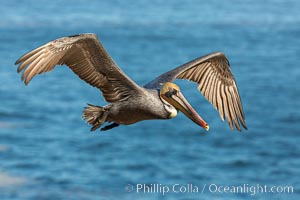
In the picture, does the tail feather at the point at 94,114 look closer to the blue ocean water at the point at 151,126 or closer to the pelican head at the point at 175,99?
the pelican head at the point at 175,99

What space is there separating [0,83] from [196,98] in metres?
7.66

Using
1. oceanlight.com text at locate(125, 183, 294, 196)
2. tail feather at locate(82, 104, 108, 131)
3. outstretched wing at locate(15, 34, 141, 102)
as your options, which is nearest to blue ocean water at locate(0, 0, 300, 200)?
oceanlight.com text at locate(125, 183, 294, 196)

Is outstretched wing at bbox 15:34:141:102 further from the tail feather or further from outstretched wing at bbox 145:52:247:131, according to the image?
outstretched wing at bbox 145:52:247:131

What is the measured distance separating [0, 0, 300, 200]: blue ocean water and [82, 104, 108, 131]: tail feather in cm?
1270

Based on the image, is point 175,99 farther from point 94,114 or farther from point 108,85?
point 94,114

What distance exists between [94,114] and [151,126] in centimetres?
1902

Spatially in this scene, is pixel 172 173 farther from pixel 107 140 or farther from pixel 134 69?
pixel 134 69

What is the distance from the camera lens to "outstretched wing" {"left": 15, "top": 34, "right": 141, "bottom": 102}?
31.7 feet

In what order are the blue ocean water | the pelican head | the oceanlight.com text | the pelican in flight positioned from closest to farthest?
the pelican in flight
the pelican head
the oceanlight.com text
the blue ocean water

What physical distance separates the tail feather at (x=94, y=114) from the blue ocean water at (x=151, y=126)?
41.7 ft

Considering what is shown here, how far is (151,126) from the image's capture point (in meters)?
29.5

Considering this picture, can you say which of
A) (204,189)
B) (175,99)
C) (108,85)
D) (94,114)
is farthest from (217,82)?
(204,189)

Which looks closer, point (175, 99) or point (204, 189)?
point (175, 99)

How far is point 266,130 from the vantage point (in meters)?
29.5
